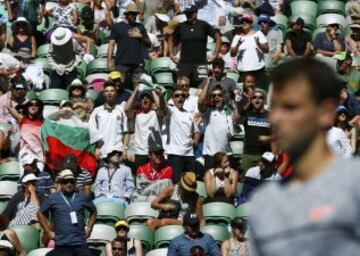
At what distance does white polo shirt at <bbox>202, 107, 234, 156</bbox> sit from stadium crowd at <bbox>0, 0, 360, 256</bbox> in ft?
0.05

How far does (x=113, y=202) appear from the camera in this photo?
1248cm

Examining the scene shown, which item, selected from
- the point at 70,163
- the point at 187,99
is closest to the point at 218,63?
the point at 187,99

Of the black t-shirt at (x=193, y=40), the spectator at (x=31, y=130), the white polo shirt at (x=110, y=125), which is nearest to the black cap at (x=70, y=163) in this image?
the spectator at (x=31, y=130)

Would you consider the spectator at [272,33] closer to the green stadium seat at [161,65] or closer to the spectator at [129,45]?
the green stadium seat at [161,65]

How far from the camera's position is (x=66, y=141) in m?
13.3

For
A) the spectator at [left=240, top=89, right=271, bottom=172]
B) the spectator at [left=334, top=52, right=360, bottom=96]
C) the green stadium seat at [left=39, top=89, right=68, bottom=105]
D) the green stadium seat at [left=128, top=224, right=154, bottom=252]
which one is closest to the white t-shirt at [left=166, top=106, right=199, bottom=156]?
the spectator at [left=240, top=89, right=271, bottom=172]

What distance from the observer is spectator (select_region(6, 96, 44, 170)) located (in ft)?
43.3

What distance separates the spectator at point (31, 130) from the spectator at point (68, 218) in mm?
1773

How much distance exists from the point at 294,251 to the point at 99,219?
32.4 ft

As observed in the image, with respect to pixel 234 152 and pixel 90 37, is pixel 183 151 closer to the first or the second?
pixel 234 152

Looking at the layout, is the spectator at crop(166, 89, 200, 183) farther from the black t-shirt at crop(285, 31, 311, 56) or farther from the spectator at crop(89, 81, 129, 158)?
the black t-shirt at crop(285, 31, 311, 56)

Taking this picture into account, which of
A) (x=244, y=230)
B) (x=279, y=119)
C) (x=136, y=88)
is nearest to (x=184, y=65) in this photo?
(x=136, y=88)

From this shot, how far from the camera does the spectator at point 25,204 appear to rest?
39.5 feet

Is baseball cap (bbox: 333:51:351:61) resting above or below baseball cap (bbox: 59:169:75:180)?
above
